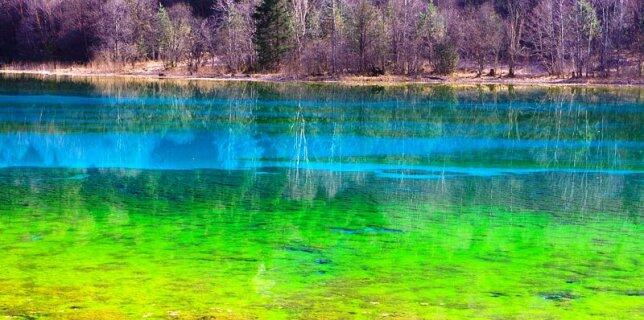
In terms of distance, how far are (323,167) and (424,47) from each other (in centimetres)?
4235

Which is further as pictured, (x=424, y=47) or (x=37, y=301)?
(x=424, y=47)

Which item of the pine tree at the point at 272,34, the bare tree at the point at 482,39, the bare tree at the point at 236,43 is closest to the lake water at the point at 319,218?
the bare tree at the point at 482,39

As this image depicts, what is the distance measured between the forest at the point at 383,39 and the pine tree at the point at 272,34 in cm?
7

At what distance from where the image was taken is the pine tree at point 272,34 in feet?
192

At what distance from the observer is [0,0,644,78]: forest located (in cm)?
5553

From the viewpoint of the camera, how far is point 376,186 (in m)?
15.2

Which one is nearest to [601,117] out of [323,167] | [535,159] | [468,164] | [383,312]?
[535,159]

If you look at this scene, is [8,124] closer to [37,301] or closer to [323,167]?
[323,167]

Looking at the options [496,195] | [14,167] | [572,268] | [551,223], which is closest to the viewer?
[572,268]

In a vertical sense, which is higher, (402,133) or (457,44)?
(457,44)

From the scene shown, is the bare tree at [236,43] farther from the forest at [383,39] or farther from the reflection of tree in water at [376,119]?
the reflection of tree in water at [376,119]

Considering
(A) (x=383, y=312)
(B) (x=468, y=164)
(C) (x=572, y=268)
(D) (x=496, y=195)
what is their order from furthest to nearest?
1. (B) (x=468, y=164)
2. (D) (x=496, y=195)
3. (C) (x=572, y=268)
4. (A) (x=383, y=312)

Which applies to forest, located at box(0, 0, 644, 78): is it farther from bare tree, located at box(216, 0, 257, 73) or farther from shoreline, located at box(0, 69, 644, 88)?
shoreline, located at box(0, 69, 644, 88)

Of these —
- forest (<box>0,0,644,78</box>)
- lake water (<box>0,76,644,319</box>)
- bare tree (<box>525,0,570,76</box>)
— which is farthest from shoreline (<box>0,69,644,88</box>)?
lake water (<box>0,76,644,319</box>)
